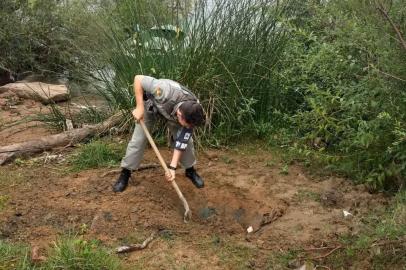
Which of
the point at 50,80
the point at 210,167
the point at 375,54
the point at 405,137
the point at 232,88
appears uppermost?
the point at 375,54

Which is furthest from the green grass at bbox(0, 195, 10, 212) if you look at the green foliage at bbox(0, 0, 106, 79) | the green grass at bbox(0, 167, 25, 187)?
the green foliage at bbox(0, 0, 106, 79)

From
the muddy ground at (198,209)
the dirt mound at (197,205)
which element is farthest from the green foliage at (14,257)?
the dirt mound at (197,205)

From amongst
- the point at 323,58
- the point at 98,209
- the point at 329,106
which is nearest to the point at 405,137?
the point at 329,106

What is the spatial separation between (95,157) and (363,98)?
2.53 m

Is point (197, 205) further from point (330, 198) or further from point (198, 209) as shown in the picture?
point (330, 198)

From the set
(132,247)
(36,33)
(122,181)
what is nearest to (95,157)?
(122,181)

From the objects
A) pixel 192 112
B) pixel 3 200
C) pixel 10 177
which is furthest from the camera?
pixel 10 177

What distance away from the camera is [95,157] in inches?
208

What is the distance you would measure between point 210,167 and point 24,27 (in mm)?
6194

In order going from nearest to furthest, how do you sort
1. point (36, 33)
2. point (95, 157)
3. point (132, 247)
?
point (132, 247) → point (95, 157) → point (36, 33)

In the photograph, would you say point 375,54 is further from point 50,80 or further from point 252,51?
point 50,80

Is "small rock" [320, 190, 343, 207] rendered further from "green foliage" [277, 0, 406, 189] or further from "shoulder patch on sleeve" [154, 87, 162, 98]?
"shoulder patch on sleeve" [154, 87, 162, 98]

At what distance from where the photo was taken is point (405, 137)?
3.81 m

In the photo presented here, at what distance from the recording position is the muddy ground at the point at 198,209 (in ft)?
12.4
